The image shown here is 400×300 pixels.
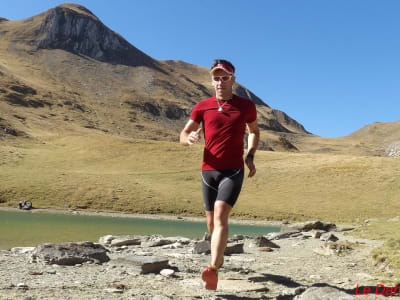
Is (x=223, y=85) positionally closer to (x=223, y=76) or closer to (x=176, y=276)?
(x=223, y=76)

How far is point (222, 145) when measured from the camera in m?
5.70

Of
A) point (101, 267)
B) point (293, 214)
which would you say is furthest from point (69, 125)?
point (101, 267)

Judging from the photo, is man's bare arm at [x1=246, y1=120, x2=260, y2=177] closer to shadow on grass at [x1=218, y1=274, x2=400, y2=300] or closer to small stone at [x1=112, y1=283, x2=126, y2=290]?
shadow on grass at [x1=218, y1=274, x2=400, y2=300]

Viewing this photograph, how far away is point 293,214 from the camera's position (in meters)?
49.6

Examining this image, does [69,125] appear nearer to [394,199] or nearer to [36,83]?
[36,83]

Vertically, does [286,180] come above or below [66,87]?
below

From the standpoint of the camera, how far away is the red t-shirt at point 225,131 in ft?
18.7

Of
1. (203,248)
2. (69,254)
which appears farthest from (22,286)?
(203,248)

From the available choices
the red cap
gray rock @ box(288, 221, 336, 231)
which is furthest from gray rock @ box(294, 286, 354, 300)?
gray rock @ box(288, 221, 336, 231)

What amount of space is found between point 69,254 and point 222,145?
4691 millimetres

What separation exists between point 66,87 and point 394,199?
15513 cm

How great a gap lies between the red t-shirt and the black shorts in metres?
0.09

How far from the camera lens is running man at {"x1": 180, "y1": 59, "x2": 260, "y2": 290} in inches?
216

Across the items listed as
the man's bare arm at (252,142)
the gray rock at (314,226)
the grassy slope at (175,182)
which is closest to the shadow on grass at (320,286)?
the man's bare arm at (252,142)
